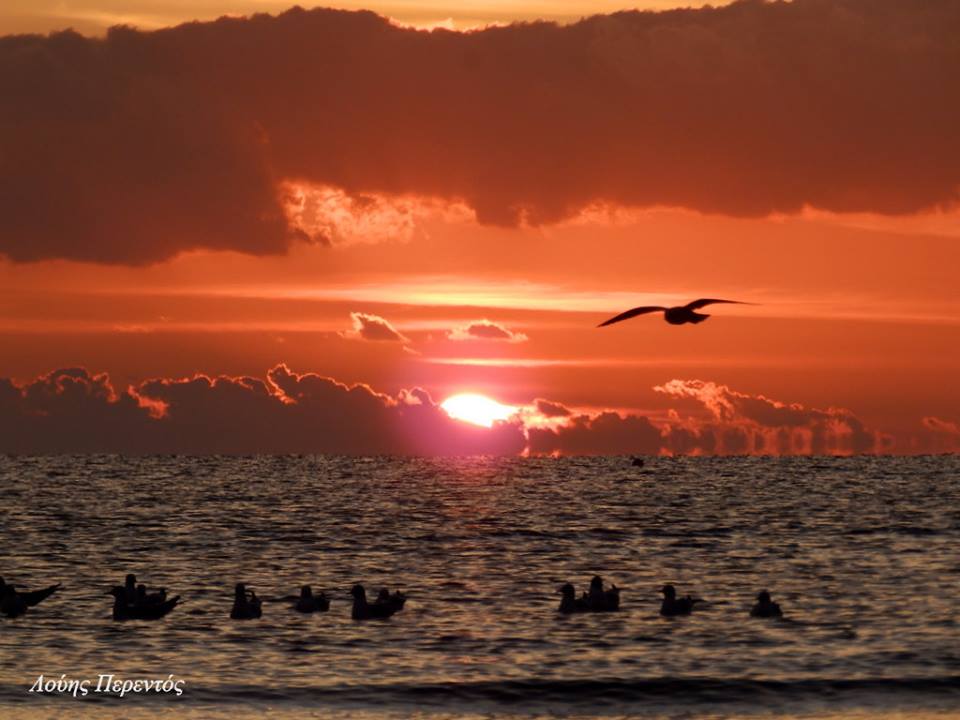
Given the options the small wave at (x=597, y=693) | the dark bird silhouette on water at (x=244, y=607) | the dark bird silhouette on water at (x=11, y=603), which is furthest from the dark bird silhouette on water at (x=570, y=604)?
the dark bird silhouette on water at (x=11, y=603)

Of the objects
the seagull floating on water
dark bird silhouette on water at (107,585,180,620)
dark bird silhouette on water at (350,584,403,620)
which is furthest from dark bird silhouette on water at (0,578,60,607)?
the seagull floating on water

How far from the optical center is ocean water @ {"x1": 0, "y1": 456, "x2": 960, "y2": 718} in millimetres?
31328

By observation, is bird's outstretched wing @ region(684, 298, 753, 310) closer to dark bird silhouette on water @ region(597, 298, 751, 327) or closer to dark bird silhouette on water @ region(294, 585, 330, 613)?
dark bird silhouette on water @ region(597, 298, 751, 327)

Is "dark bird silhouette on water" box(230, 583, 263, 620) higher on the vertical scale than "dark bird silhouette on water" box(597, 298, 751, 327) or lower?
lower

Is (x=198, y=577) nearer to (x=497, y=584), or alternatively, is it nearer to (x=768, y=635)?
(x=497, y=584)

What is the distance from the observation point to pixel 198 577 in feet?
174

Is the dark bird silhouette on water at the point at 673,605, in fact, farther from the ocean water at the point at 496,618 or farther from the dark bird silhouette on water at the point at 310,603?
the dark bird silhouette on water at the point at 310,603

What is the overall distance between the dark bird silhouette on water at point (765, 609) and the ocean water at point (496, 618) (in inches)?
19.8

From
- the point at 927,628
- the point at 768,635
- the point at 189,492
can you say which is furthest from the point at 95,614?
the point at 189,492

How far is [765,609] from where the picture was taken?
41.2 m

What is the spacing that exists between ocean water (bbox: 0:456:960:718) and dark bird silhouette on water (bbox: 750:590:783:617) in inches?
19.8

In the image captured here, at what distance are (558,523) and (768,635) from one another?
4534 centimetres

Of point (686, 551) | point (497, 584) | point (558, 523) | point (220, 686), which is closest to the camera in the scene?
point (220, 686)

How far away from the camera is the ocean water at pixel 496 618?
1233 inches
